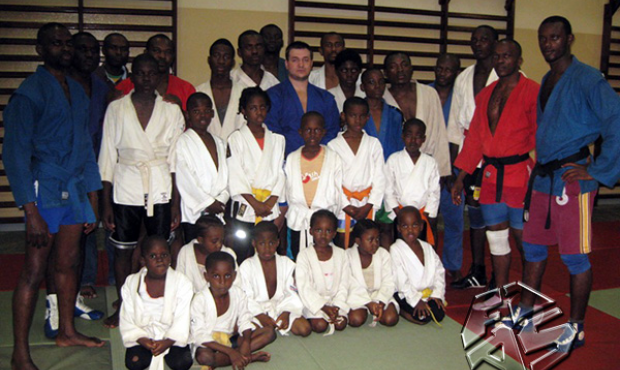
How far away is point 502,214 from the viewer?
3.44 metres

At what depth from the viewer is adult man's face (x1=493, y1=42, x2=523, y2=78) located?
3.27 m

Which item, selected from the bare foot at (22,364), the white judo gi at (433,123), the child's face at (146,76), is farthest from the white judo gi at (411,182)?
the bare foot at (22,364)

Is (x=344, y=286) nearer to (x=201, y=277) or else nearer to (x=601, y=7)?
(x=201, y=277)

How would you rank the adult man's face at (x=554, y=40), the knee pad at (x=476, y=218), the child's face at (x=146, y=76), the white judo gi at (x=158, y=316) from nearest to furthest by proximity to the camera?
1. the white judo gi at (x=158, y=316)
2. the adult man's face at (x=554, y=40)
3. the child's face at (x=146, y=76)
4. the knee pad at (x=476, y=218)

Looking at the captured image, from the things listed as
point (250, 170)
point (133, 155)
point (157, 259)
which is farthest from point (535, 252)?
point (133, 155)

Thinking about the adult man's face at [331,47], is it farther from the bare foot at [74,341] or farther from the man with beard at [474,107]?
the bare foot at [74,341]

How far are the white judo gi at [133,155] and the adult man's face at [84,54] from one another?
1.30 feet

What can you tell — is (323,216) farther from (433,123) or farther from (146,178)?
(433,123)

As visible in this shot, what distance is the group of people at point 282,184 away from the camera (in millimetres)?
2705

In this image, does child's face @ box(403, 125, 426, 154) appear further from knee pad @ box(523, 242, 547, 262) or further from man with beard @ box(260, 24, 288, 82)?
man with beard @ box(260, 24, 288, 82)

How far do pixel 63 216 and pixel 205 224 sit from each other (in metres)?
0.77

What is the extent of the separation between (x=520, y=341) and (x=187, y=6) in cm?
480

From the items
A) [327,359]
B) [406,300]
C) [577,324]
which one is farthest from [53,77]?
[577,324]

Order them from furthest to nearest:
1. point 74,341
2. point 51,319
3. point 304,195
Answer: point 304,195, point 51,319, point 74,341
